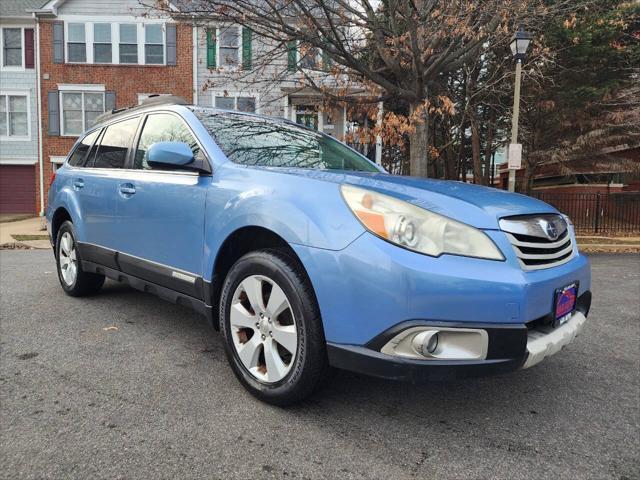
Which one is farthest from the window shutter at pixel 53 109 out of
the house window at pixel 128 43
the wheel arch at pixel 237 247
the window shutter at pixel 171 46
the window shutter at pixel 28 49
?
the wheel arch at pixel 237 247

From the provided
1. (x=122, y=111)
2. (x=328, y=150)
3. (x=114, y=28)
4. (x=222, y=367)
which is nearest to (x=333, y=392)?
(x=222, y=367)

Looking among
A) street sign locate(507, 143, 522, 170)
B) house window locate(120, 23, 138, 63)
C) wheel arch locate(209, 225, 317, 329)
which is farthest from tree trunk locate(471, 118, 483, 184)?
wheel arch locate(209, 225, 317, 329)

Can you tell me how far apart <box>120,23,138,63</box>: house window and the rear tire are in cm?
1718

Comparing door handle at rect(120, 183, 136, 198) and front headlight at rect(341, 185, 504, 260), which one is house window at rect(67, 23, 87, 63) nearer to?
door handle at rect(120, 183, 136, 198)

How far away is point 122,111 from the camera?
4.46m

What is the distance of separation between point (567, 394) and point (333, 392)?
140 centimetres

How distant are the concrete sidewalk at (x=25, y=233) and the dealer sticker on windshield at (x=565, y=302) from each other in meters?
11.3

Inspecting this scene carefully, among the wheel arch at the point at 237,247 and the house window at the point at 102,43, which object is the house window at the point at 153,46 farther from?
the wheel arch at the point at 237,247

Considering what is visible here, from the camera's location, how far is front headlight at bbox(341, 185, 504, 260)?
214cm

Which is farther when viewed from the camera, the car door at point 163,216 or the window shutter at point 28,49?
the window shutter at point 28,49

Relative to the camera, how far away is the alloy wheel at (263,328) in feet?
8.13

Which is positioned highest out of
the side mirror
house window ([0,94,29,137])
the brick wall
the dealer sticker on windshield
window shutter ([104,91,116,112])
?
the brick wall

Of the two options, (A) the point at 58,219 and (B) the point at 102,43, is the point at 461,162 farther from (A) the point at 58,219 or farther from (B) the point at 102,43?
(A) the point at 58,219

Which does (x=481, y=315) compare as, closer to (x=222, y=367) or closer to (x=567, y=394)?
(x=567, y=394)
